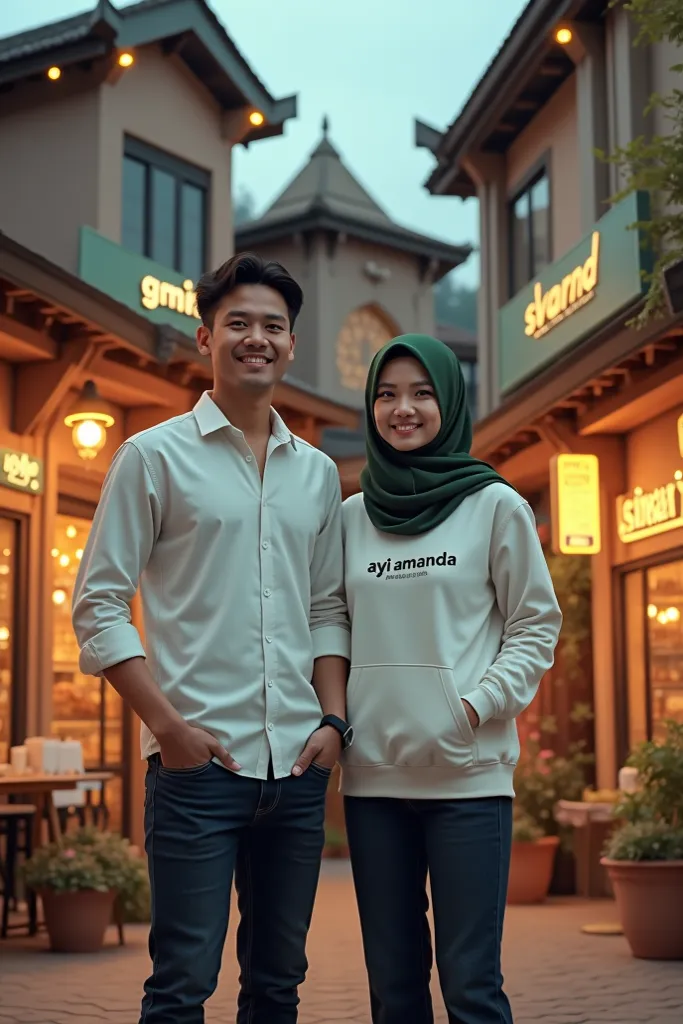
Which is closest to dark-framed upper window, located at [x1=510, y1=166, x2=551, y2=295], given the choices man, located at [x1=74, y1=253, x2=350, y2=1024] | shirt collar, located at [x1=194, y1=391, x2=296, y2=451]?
shirt collar, located at [x1=194, y1=391, x2=296, y2=451]

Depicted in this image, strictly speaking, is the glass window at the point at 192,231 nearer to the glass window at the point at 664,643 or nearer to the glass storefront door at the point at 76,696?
the glass storefront door at the point at 76,696

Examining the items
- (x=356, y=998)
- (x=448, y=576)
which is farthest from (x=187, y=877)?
(x=356, y=998)

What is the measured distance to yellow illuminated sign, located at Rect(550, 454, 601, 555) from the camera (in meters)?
10.8

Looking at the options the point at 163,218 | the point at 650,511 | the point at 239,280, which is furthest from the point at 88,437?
the point at 239,280

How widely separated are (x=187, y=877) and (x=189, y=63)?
42.0ft

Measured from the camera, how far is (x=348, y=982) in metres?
7.07

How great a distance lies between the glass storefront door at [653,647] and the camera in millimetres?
10281

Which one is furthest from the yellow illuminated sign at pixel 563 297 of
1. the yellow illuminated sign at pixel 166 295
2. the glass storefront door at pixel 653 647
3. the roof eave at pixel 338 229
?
the roof eave at pixel 338 229

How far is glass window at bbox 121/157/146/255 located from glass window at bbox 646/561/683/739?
235 inches

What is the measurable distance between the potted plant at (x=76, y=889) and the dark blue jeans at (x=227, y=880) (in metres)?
5.33

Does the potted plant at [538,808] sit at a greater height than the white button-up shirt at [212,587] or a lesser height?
lesser

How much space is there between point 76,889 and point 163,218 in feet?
25.1

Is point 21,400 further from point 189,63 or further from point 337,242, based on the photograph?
point 337,242

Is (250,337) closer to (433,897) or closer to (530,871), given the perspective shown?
(433,897)
